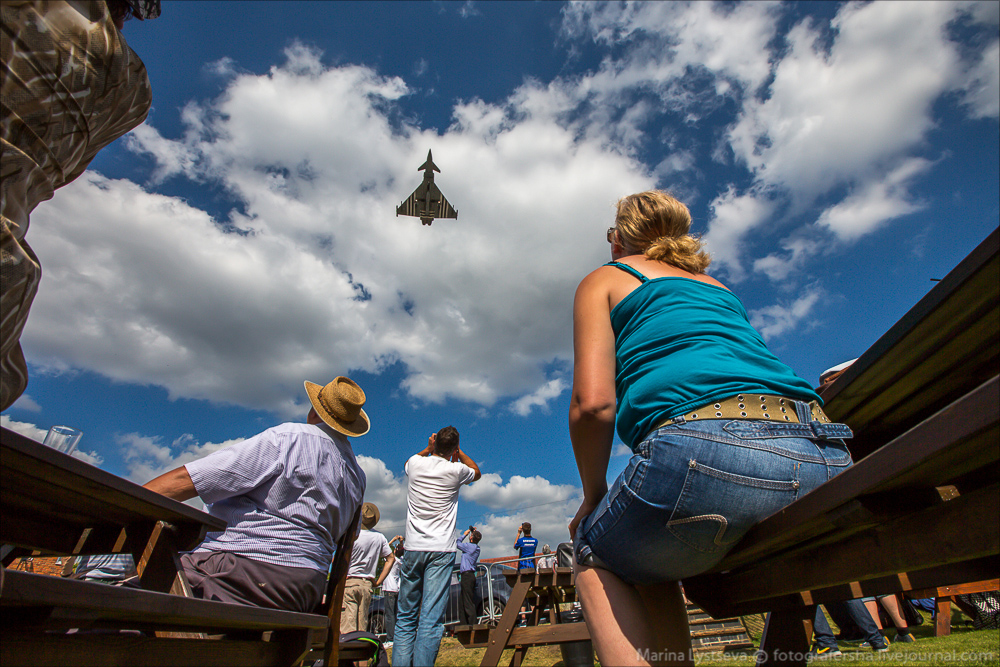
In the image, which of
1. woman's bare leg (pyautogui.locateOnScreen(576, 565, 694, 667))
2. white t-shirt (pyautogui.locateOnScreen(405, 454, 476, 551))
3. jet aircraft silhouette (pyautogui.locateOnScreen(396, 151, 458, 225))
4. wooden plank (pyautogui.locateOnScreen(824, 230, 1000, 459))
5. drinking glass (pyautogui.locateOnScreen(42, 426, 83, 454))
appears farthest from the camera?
jet aircraft silhouette (pyautogui.locateOnScreen(396, 151, 458, 225))

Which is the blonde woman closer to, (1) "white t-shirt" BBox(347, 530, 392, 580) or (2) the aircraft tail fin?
(1) "white t-shirt" BBox(347, 530, 392, 580)

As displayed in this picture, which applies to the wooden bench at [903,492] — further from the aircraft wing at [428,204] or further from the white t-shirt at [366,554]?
the aircraft wing at [428,204]

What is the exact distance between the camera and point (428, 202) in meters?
14.2

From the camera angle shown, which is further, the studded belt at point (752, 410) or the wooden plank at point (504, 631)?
the wooden plank at point (504, 631)

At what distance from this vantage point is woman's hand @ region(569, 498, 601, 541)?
→ 143 centimetres

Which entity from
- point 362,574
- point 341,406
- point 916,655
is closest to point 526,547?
point 362,574

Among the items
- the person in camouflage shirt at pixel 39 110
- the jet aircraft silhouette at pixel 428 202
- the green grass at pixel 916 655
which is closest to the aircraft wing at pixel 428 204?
the jet aircraft silhouette at pixel 428 202

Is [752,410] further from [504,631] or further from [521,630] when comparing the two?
[521,630]

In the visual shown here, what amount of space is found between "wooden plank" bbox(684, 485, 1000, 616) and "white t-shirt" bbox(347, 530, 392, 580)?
696 cm

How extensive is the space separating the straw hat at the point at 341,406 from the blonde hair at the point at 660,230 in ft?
6.93

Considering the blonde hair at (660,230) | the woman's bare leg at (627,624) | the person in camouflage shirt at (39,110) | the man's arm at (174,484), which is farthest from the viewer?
the man's arm at (174,484)

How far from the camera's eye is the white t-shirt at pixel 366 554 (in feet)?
25.3

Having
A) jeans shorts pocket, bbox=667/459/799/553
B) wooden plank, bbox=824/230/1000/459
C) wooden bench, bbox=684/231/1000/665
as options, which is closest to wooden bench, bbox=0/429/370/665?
jeans shorts pocket, bbox=667/459/799/553

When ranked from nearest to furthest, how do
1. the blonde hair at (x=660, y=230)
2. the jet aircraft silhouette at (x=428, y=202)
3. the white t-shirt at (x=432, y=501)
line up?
the blonde hair at (x=660, y=230), the white t-shirt at (x=432, y=501), the jet aircraft silhouette at (x=428, y=202)
